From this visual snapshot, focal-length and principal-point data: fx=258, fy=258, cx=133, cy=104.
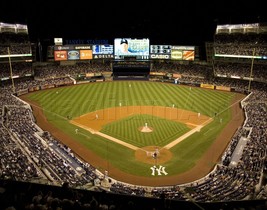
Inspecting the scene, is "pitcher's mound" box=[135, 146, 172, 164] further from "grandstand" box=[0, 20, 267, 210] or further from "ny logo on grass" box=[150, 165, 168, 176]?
"grandstand" box=[0, 20, 267, 210]

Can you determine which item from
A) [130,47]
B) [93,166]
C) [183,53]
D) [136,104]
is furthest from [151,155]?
[183,53]

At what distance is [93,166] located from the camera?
2309cm

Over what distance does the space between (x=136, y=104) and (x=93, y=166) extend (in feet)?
70.3

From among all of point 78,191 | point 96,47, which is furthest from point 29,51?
point 78,191

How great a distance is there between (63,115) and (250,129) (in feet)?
81.4

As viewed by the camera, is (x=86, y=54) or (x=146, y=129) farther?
(x=86, y=54)

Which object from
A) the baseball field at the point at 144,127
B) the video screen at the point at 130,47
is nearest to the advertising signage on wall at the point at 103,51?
the video screen at the point at 130,47

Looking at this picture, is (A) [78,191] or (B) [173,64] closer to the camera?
(A) [78,191]

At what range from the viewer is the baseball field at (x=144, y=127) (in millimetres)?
23172

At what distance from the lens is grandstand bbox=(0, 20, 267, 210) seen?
9039mm

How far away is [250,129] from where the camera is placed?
28.4m

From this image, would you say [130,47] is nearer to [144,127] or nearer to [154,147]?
[144,127]

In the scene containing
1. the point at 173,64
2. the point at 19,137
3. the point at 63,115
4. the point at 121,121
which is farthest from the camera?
the point at 173,64

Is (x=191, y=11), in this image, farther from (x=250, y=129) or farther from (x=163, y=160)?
(x=163, y=160)
